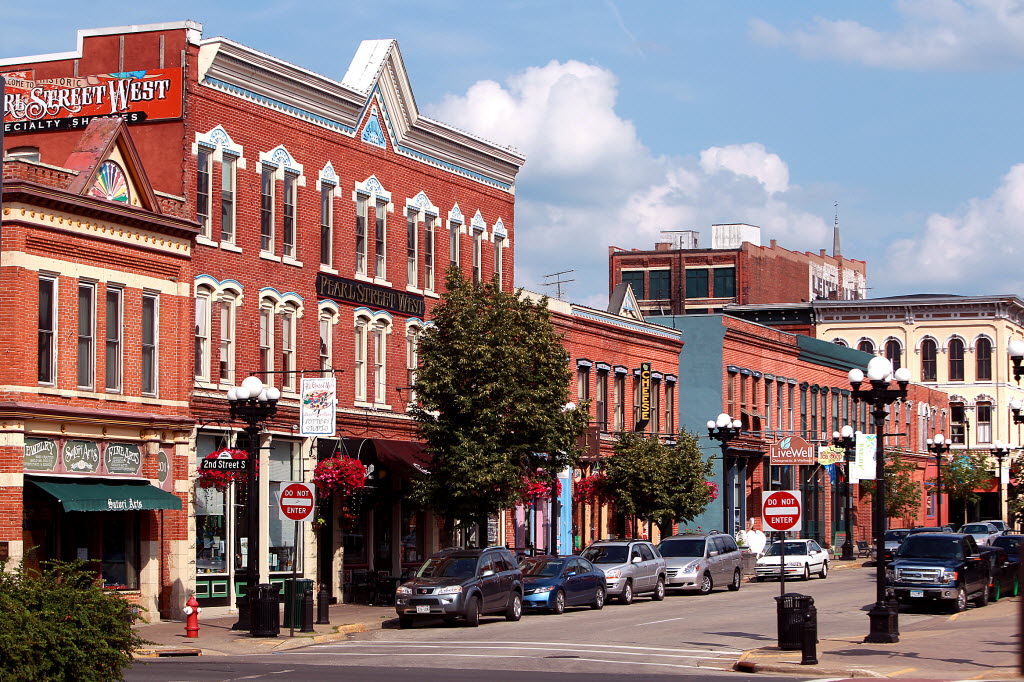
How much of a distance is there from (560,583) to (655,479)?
15437 millimetres

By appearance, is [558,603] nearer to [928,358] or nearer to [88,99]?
[88,99]

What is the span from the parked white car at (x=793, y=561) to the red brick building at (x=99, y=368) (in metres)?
22.9

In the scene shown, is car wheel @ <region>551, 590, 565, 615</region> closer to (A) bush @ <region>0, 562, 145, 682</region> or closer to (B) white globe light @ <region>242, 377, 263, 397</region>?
(B) white globe light @ <region>242, 377, 263, 397</region>

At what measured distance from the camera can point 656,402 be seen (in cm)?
6228

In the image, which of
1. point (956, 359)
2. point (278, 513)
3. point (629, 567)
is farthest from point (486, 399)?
point (956, 359)

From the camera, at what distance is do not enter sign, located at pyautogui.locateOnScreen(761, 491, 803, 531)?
30312 mm

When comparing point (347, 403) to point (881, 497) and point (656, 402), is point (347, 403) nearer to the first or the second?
point (881, 497)

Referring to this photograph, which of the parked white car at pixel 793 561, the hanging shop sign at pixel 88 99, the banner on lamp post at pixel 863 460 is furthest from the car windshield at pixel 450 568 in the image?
the banner on lamp post at pixel 863 460

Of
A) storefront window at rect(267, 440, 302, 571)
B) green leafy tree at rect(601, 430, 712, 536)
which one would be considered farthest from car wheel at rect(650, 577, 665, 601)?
storefront window at rect(267, 440, 302, 571)

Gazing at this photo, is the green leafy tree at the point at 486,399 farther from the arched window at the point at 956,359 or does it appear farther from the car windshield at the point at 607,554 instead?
the arched window at the point at 956,359

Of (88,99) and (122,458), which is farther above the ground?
(88,99)

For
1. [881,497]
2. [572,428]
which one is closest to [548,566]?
[572,428]

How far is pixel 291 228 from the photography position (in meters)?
40.3

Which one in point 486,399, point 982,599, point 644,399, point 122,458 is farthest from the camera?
point 644,399
